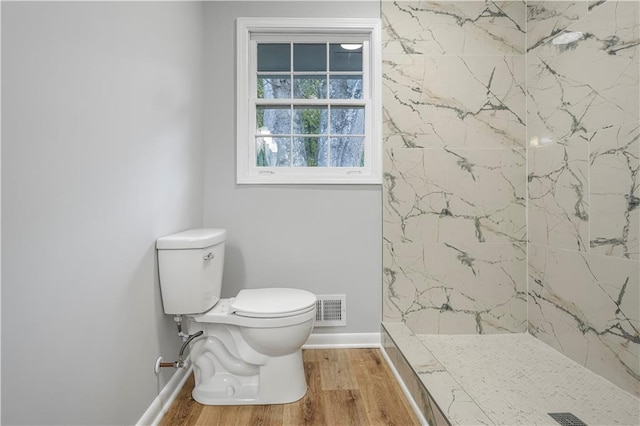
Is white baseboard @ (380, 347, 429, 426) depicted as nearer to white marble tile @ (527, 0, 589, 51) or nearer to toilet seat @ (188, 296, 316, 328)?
toilet seat @ (188, 296, 316, 328)

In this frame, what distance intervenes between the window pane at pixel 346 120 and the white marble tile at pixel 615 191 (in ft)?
4.12

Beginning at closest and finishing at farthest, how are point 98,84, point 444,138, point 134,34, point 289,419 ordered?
1. point 98,84
2. point 134,34
3. point 289,419
4. point 444,138

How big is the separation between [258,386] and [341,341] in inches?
28.0

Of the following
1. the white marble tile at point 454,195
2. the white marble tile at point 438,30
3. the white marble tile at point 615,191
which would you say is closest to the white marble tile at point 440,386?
the white marble tile at point 454,195

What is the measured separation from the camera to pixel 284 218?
212 cm

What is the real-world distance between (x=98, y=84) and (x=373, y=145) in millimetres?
1532

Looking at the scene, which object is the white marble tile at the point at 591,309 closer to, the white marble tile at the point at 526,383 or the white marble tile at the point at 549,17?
the white marble tile at the point at 526,383

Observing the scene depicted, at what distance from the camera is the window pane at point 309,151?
7.23 feet

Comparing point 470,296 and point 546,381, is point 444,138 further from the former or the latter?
point 546,381

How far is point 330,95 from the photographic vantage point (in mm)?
2213

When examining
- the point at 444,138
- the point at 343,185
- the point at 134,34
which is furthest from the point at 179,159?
the point at 444,138

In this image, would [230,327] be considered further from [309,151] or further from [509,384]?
[509,384]

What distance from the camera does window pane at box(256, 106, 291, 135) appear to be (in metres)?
2.21

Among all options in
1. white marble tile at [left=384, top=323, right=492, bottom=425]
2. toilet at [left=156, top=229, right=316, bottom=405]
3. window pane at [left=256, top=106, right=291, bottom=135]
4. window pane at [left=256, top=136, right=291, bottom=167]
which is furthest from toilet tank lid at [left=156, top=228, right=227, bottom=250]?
white marble tile at [left=384, top=323, right=492, bottom=425]
